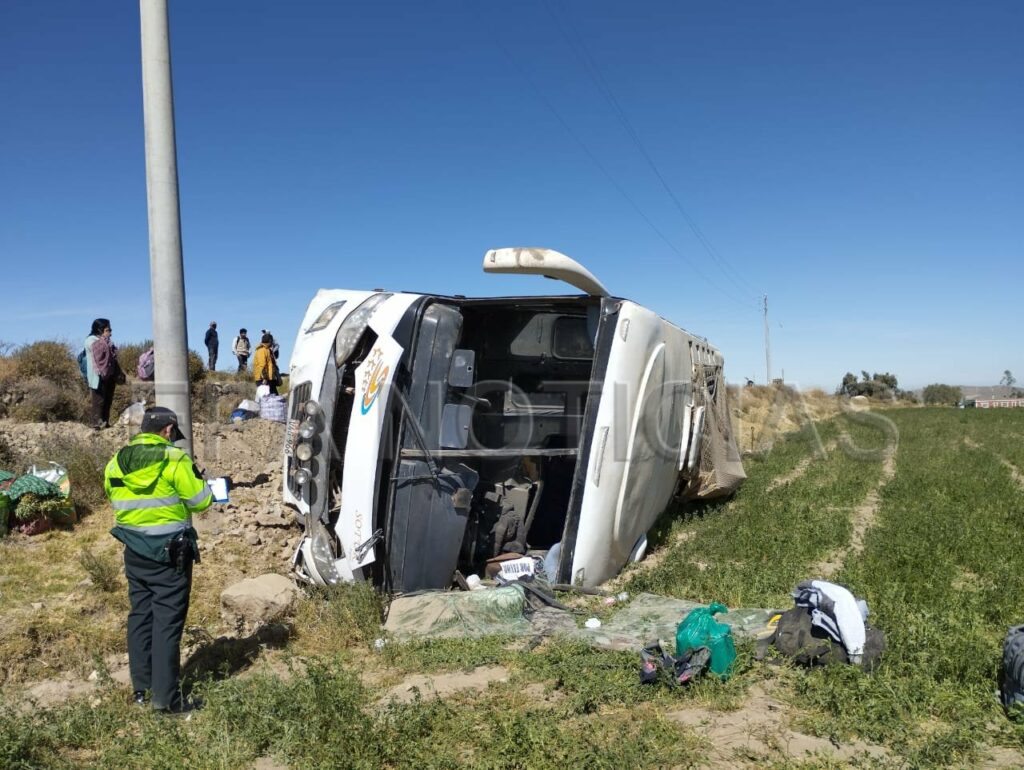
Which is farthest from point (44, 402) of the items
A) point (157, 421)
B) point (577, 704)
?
point (577, 704)

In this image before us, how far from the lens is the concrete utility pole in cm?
597

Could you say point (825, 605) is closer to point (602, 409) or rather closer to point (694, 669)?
point (694, 669)

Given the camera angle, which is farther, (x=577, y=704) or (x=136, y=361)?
(x=136, y=361)

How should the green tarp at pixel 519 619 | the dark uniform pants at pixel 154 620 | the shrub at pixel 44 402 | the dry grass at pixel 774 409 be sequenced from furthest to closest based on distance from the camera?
1. the dry grass at pixel 774 409
2. the shrub at pixel 44 402
3. the green tarp at pixel 519 619
4. the dark uniform pants at pixel 154 620

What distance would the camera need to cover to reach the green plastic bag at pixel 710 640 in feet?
13.6

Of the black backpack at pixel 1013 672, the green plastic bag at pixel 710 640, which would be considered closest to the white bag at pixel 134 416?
the green plastic bag at pixel 710 640

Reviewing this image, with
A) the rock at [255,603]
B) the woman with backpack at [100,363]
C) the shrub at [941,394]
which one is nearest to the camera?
the rock at [255,603]

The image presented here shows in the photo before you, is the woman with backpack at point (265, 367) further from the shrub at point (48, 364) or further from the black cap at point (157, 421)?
the black cap at point (157, 421)

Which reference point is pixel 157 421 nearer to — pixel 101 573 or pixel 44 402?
pixel 101 573

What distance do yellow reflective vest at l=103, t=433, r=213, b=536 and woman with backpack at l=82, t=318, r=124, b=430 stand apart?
6341 mm

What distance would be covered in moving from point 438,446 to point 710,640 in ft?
8.13

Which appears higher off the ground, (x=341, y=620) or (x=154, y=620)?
(x=154, y=620)

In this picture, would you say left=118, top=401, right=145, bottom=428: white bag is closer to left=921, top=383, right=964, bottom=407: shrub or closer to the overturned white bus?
the overturned white bus

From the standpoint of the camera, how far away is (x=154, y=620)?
13.8 feet
